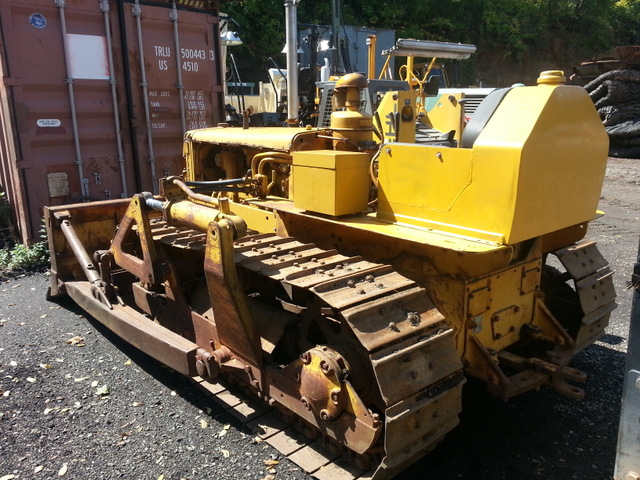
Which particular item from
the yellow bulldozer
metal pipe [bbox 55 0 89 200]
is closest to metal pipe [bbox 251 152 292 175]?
the yellow bulldozer

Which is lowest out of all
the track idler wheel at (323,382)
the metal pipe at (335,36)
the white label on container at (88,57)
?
the track idler wheel at (323,382)

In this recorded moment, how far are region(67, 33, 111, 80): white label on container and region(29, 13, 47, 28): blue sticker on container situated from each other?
0.29 metres

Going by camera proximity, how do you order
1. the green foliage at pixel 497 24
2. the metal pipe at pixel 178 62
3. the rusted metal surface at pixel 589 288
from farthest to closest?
1. the green foliage at pixel 497 24
2. the metal pipe at pixel 178 62
3. the rusted metal surface at pixel 589 288

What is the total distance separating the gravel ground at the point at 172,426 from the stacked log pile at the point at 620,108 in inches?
483

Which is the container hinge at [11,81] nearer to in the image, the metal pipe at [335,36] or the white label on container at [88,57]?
the white label on container at [88,57]

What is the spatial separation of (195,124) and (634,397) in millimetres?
6859

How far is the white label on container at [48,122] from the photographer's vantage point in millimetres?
6683

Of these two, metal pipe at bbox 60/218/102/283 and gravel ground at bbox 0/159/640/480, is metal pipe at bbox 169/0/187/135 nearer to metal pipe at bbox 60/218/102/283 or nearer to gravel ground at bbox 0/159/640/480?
metal pipe at bbox 60/218/102/283

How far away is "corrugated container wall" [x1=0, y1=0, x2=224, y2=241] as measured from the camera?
654cm

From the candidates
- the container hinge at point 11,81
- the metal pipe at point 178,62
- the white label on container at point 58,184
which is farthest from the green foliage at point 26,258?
the metal pipe at point 178,62

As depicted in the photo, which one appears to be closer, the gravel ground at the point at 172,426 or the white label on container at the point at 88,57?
the gravel ground at the point at 172,426

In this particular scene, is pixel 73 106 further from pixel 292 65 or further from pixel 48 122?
pixel 292 65

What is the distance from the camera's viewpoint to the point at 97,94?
7.10 meters

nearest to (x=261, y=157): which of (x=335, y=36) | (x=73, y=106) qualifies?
(x=73, y=106)
